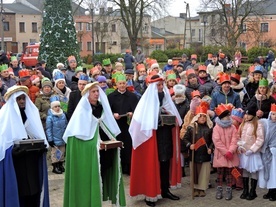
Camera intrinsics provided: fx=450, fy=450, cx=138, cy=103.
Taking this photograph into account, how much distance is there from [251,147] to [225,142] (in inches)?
16.5

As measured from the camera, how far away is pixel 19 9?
77.4 m

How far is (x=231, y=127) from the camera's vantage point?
24.3ft

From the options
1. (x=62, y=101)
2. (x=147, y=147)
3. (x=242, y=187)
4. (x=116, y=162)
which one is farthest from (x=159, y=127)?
(x=62, y=101)

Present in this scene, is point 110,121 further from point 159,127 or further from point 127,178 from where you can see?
point 127,178

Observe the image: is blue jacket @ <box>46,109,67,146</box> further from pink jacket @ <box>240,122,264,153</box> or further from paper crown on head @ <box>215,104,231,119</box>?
pink jacket @ <box>240,122,264,153</box>

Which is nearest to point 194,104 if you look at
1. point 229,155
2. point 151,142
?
point 229,155

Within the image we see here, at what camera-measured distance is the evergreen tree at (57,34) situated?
47.0ft

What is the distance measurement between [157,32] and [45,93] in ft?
290

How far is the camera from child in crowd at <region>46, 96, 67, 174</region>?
8.98 m

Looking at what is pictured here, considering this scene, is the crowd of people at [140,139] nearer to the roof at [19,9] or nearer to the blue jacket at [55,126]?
the blue jacket at [55,126]

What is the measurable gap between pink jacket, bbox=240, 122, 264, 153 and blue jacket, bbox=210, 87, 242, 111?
4.20 ft

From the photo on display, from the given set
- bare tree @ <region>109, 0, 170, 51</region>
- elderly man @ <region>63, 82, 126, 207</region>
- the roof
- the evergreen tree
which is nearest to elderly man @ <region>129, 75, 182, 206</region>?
elderly man @ <region>63, 82, 126, 207</region>

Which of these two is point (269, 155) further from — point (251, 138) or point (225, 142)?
point (225, 142)

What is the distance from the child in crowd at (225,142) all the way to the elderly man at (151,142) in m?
0.73
